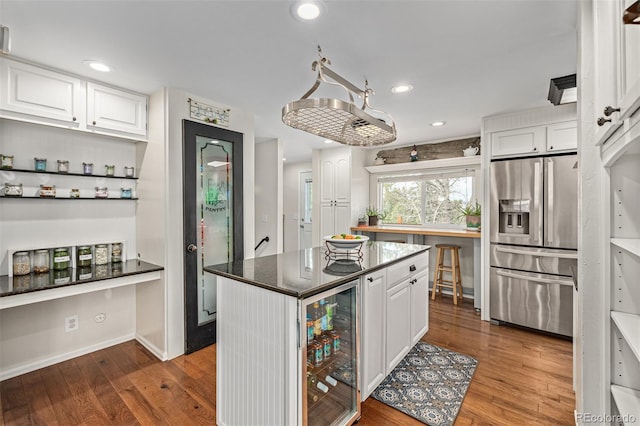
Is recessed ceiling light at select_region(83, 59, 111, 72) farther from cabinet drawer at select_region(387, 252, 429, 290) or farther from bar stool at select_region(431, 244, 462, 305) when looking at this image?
bar stool at select_region(431, 244, 462, 305)

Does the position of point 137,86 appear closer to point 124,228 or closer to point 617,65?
point 124,228

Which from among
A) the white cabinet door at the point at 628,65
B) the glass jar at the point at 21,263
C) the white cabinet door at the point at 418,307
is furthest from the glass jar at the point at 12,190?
the white cabinet door at the point at 628,65

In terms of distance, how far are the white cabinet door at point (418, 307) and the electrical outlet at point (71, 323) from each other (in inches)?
116

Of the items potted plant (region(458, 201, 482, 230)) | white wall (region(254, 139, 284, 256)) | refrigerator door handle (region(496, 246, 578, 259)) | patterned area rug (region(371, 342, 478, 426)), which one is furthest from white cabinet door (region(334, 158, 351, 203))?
patterned area rug (region(371, 342, 478, 426))

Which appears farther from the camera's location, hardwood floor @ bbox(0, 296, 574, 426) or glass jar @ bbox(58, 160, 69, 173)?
glass jar @ bbox(58, 160, 69, 173)

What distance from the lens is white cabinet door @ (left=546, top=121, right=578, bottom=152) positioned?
2.95 meters

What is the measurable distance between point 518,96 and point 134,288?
4.21 meters

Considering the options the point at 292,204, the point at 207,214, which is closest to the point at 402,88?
the point at 207,214

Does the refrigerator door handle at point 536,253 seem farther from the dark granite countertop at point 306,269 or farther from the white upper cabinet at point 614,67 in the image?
the white upper cabinet at point 614,67

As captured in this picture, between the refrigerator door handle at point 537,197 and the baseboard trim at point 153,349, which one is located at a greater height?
the refrigerator door handle at point 537,197

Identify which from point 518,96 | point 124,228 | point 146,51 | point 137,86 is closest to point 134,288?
point 124,228

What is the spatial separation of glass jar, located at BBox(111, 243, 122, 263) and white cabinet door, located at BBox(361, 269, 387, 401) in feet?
7.82

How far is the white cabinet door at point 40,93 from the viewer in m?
2.06

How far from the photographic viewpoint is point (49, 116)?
225cm
